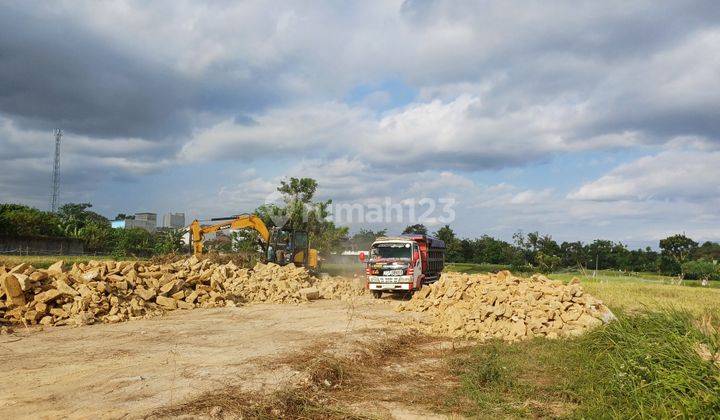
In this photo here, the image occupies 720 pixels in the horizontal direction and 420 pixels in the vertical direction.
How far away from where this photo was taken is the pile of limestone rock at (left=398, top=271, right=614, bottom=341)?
38.3 feet

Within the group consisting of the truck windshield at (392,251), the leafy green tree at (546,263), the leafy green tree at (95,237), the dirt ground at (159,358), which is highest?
the leafy green tree at (95,237)

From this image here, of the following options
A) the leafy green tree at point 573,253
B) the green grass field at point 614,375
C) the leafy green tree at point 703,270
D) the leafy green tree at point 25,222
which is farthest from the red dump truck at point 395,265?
the leafy green tree at point 573,253

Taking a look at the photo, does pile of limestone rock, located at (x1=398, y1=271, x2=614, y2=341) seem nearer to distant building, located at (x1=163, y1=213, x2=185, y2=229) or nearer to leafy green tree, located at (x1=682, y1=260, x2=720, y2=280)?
leafy green tree, located at (x1=682, y1=260, x2=720, y2=280)

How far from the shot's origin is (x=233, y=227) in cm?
2453

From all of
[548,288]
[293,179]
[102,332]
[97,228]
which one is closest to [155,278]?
[102,332]

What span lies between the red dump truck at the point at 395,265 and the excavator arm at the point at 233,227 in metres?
6.19

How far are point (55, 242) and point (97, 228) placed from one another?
→ 497 centimetres

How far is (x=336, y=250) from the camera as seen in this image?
39656mm

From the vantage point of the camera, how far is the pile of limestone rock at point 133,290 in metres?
12.8

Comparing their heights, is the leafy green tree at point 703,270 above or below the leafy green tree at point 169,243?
below

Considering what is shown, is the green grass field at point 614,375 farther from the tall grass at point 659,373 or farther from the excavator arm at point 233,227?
the excavator arm at point 233,227

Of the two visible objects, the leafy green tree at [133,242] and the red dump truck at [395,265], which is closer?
the red dump truck at [395,265]

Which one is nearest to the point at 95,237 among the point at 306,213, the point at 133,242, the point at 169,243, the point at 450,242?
the point at 133,242

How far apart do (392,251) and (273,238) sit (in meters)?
6.99
